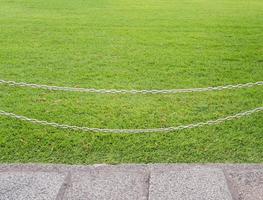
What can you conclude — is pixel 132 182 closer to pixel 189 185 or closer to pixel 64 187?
pixel 189 185

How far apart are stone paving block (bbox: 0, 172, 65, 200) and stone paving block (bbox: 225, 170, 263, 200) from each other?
5.58 feet

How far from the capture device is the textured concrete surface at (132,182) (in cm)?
437

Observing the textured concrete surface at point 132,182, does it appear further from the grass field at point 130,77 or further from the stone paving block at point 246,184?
the grass field at point 130,77

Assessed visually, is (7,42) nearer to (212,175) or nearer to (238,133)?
(238,133)

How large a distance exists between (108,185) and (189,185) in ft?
2.60

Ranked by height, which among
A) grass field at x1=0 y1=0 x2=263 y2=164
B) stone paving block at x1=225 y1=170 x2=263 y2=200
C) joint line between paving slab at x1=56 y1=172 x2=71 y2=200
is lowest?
grass field at x1=0 y1=0 x2=263 y2=164

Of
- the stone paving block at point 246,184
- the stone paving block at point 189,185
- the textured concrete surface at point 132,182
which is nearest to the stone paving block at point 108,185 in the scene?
the textured concrete surface at point 132,182

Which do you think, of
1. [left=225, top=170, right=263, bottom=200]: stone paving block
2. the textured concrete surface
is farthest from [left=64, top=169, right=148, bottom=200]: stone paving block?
[left=225, top=170, right=263, bottom=200]: stone paving block

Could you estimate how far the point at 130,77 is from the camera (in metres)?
8.15

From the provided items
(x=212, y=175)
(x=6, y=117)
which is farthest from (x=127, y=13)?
(x=212, y=175)

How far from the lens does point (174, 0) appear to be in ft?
60.2

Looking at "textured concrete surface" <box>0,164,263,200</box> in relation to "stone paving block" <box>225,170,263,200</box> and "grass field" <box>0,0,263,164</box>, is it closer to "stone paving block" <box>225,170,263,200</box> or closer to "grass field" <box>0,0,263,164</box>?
"stone paving block" <box>225,170,263,200</box>

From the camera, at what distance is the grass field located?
215 inches

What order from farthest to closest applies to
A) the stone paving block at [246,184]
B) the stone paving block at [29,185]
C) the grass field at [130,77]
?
the grass field at [130,77], the stone paving block at [246,184], the stone paving block at [29,185]
